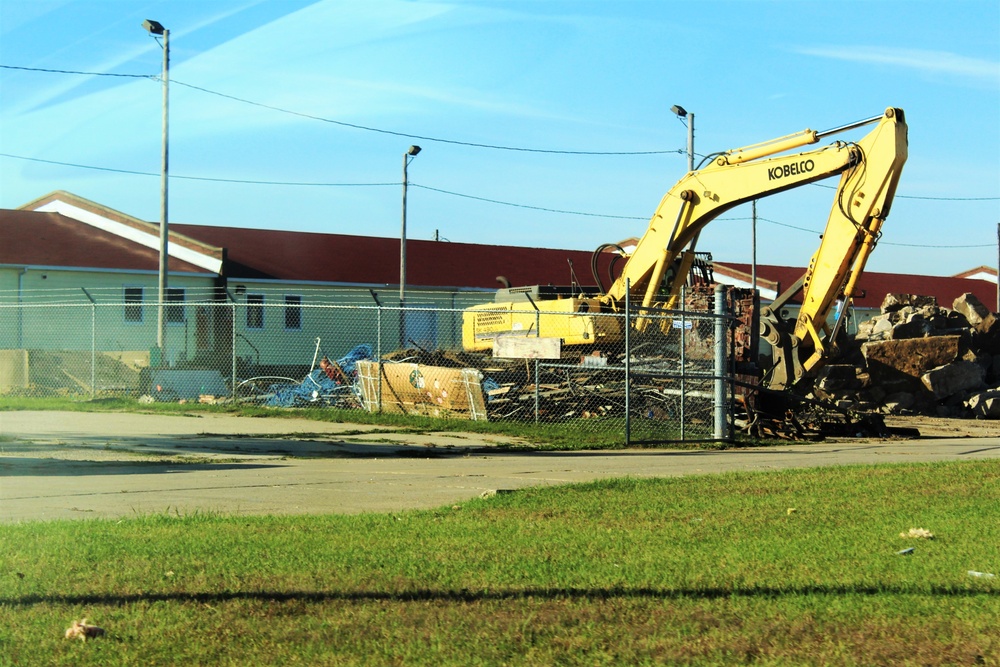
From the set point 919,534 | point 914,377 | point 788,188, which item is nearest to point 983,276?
point 914,377

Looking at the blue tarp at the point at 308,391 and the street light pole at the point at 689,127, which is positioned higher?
the street light pole at the point at 689,127

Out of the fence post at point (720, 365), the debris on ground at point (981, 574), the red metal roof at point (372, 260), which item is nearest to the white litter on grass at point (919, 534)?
the debris on ground at point (981, 574)

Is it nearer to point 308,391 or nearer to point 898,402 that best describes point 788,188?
point 898,402

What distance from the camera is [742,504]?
9.05m

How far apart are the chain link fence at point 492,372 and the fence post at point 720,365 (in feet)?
0.07

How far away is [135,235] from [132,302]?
436 centimetres

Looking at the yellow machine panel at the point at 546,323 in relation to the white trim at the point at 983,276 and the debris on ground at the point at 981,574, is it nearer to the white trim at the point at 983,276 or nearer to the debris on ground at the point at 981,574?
the debris on ground at the point at 981,574

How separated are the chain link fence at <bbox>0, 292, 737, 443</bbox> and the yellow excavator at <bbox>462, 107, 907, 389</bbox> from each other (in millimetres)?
173

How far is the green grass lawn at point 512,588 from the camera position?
465 cm

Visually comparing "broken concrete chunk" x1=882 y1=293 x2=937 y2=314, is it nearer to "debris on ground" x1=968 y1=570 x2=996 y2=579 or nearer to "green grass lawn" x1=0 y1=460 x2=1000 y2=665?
"green grass lawn" x1=0 y1=460 x2=1000 y2=665

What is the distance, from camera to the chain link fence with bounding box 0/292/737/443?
17.3 m

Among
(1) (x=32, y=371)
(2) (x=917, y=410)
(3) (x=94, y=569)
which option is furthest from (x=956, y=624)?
(1) (x=32, y=371)

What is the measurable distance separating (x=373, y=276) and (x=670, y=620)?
34.7 m

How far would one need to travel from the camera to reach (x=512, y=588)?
225 inches
